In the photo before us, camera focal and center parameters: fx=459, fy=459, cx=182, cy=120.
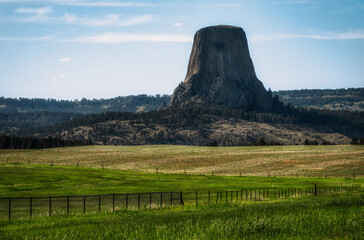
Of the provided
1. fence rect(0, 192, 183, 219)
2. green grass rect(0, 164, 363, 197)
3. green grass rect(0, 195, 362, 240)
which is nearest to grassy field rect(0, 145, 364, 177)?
green grass rect(0, 164, 363, 197)

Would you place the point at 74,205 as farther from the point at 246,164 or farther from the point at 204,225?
the point at 246,164

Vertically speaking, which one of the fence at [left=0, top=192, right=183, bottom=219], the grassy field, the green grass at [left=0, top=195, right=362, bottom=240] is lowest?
the grassy field

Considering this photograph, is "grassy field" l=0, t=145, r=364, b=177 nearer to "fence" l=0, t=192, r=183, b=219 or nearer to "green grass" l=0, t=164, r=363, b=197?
"green grass" l=0, t=164, r=363, b=197

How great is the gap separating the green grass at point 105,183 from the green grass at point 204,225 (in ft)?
80.1

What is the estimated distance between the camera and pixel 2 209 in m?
37.4

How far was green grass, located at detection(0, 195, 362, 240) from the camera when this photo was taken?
25312 mm

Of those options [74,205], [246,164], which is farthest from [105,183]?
[246,164]

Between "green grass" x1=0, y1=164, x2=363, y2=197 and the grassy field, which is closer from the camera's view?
"green grass" x1=0, y1=164, x2=363, y2=197

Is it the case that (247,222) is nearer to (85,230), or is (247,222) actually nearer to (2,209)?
(85,230)

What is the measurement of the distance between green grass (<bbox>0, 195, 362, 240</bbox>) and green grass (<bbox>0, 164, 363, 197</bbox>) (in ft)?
80.1

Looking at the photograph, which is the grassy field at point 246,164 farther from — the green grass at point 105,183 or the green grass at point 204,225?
the green grass at point 204,225

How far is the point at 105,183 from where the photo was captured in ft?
233

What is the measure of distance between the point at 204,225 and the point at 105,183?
4455 cm

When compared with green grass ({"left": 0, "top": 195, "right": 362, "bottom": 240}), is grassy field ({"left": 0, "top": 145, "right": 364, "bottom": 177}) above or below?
below
